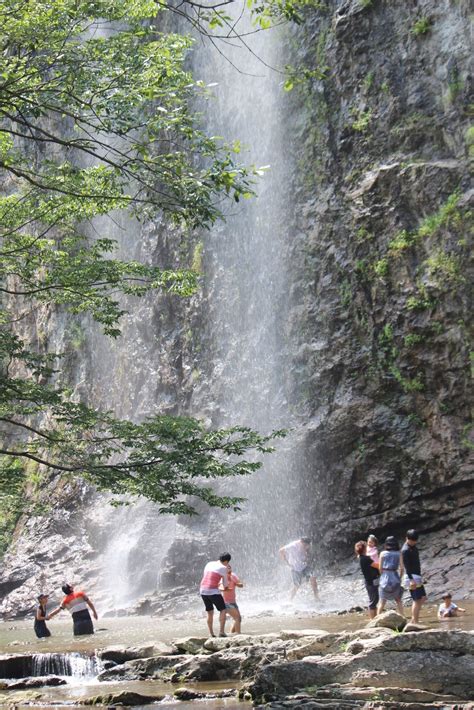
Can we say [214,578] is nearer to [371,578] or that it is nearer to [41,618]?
[371,578]

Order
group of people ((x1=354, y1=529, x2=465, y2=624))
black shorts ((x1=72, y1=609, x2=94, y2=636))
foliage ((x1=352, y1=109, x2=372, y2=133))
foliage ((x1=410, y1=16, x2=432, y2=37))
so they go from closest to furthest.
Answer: group of people ((x1=354, y1=529, x2=465, y2=624)), black shorts ((x1=72, y1=609, x2=94, y2=636)), foliage ((x1=410, y1=16, x2=432, y2=37)), foliage ((x1=352, y1=109, x2=372, y2=133))

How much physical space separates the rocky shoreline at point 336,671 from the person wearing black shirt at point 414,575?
6.10 feet

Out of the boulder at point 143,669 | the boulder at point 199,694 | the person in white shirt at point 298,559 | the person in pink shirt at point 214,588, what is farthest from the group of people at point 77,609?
the boulder at point 199,694

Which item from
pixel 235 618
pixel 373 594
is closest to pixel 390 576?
pixel 373 594

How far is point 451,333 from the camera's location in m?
17.7

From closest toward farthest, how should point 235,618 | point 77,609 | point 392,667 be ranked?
point 392,667 < point 235,618 < point 77,609

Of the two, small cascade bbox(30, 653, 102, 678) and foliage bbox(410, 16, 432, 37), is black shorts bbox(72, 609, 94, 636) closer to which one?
small cascade bbox(30, 653, 102, 678)

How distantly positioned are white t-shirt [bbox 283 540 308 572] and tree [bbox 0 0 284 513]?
233 inches

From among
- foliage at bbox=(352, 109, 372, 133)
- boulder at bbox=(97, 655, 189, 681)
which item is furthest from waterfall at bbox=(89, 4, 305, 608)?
boulder at bbox=(97, 655, 189, 681)

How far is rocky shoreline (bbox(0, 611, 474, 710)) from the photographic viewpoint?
7.14 m

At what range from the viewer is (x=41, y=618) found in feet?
49.7

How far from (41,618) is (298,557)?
5.38m

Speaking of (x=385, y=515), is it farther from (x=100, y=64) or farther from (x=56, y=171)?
(x=100, y=64)

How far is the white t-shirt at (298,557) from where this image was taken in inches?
640
